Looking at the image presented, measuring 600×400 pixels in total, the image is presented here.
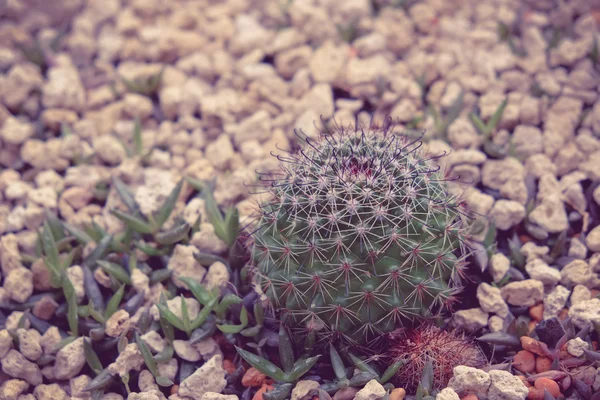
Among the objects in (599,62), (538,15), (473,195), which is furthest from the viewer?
(538,15)

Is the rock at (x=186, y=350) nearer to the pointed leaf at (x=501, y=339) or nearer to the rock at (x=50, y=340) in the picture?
the rock at (x=50, y=340)

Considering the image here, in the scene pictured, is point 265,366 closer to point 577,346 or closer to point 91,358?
point 91,358

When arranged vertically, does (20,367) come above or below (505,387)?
above

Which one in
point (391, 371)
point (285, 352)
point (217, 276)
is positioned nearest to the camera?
point (391, 371)

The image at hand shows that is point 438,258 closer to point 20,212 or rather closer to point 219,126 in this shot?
point 219,126

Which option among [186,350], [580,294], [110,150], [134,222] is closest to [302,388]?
[186,350]

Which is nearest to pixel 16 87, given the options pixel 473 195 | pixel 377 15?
pixel 377 15
